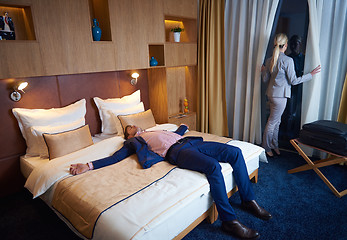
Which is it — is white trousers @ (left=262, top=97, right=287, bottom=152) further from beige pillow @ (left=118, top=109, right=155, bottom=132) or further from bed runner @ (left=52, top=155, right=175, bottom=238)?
bed runner @ (left=52, top=155, right=175, bottom=238)

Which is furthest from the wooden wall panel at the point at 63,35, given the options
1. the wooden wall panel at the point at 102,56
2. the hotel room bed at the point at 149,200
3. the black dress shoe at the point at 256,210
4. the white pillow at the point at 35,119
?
the black dress shoe at the point at 256,210

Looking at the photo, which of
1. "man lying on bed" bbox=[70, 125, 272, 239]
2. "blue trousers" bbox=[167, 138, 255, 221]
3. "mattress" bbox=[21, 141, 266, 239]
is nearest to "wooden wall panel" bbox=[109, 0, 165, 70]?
"man lying on bed" bbox=[70, 125, 272, 239]

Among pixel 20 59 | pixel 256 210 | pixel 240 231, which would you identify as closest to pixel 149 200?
pixel 240 231

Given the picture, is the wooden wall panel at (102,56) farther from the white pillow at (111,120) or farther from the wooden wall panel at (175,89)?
the wooden wall panel at (175,89)

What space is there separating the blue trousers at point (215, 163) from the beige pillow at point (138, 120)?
0.89m

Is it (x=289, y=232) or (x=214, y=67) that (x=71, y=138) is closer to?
(x=289, y=232)

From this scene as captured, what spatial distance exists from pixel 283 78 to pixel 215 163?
6.26 feet

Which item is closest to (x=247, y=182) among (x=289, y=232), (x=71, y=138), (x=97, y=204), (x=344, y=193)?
(x=289, y=232)

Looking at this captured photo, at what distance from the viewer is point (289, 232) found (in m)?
2.05

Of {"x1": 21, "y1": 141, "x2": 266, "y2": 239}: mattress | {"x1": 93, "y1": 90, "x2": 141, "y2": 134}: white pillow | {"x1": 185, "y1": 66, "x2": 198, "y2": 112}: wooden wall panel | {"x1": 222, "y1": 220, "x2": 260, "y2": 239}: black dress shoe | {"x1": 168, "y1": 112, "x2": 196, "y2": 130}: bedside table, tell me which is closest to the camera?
{"x1": 21, "y1": 141, "x2": 266, "y2": 239}: mattress

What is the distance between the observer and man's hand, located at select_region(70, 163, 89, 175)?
217cm

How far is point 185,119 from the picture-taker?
12.9 feet

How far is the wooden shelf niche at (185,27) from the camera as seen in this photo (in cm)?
396

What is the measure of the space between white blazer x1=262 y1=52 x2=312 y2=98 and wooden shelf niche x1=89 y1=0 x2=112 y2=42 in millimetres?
2224
